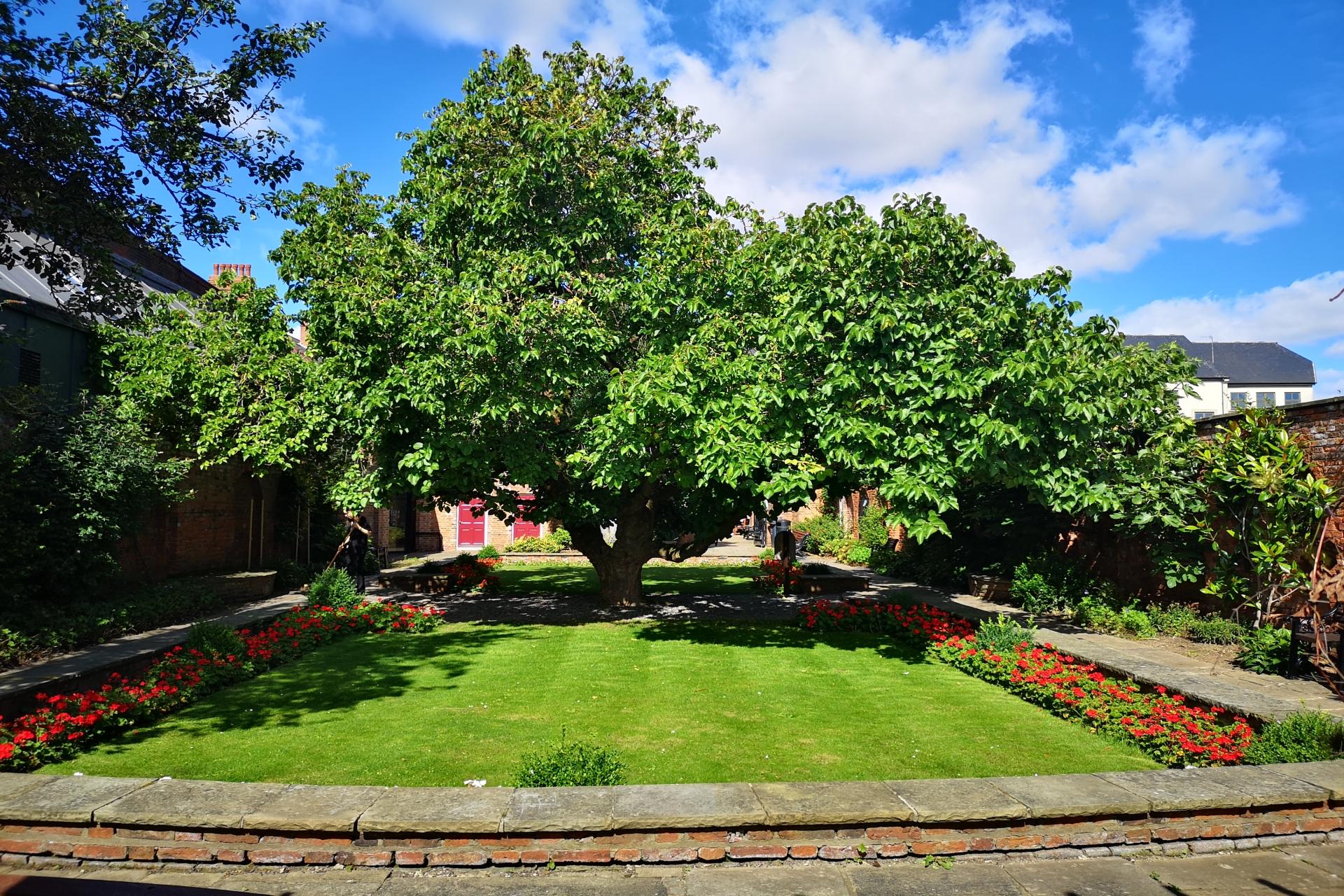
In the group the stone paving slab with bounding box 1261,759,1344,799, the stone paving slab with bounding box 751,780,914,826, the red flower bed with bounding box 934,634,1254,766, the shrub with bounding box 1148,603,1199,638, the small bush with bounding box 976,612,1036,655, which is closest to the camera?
the stone paving slab with bounding box 751,780,914,826

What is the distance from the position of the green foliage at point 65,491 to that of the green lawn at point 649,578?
301 inches

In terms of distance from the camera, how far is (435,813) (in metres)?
4.34

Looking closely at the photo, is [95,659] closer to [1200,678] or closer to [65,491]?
[65,491]

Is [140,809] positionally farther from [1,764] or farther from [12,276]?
[12,276]

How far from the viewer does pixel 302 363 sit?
13.3 metres

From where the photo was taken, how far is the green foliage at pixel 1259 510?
8.66 metres

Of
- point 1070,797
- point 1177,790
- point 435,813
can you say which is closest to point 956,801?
point 1070,797

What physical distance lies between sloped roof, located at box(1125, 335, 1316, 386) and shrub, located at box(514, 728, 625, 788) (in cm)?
5156

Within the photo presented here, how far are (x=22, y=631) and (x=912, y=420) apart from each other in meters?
11.1

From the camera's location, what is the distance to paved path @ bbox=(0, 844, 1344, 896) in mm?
4031

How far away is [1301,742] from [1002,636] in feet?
12.0

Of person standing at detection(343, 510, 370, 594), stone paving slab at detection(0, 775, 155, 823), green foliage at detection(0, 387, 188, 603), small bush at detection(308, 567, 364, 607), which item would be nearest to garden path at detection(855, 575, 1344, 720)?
stone paving slab at detection(0, 775, 155, 823)

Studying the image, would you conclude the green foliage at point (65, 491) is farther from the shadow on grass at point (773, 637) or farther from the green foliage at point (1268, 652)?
the green foliage at point (1268, 652)

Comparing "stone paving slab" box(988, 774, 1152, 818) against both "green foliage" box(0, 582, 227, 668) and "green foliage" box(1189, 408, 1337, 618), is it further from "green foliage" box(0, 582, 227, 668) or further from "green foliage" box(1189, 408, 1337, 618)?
"green foliage" box(0, 582, 227, 668)
